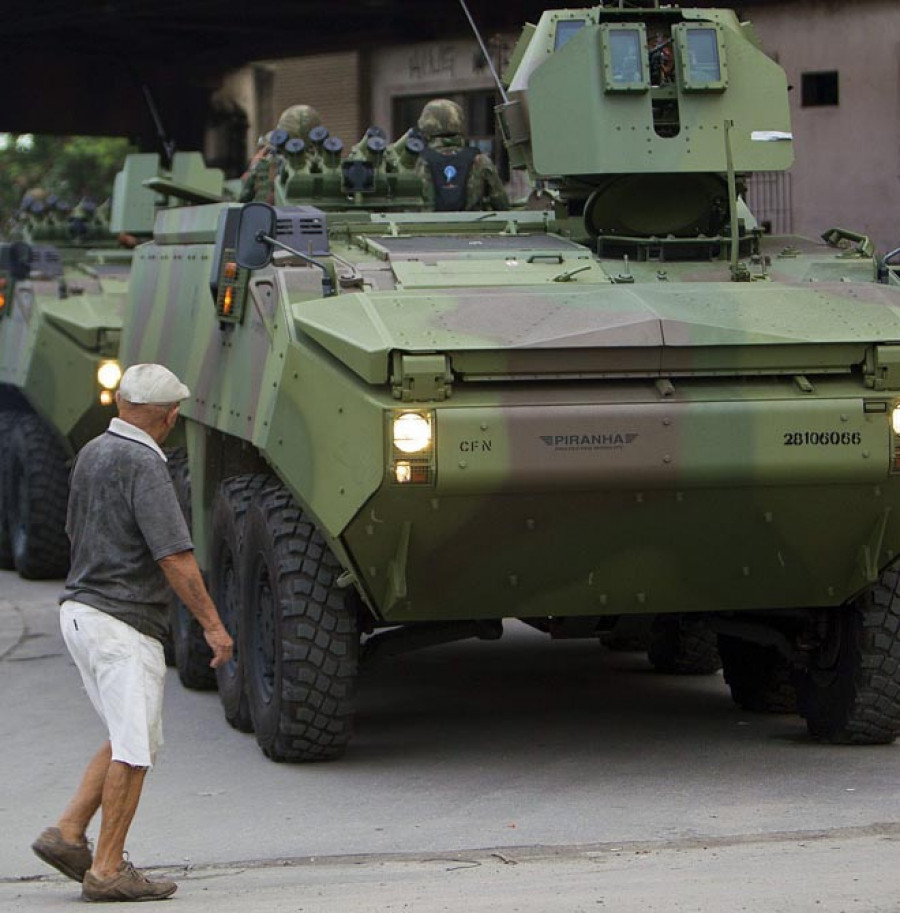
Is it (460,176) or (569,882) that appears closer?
(569,882)

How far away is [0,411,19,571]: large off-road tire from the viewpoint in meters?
14.7

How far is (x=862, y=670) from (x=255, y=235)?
264 centimetres

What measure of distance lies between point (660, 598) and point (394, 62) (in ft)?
58.7

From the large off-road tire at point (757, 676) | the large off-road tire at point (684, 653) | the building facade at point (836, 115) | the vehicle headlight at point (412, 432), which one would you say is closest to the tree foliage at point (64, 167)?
the building facade at point (836, 115)

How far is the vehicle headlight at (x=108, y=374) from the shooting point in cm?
1345

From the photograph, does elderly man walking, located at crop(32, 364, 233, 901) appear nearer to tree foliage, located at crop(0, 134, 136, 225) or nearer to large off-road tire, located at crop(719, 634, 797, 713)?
large off-road tire, located at crop(719, 634, 797, 713)

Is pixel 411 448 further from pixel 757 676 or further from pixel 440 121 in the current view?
pixel 440 121

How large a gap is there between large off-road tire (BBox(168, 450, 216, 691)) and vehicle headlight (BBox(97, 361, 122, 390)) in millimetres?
3133

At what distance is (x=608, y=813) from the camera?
24.1 feet

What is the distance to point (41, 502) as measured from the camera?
14.0m

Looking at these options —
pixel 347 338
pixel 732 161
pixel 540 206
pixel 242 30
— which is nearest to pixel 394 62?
pixel 242 30

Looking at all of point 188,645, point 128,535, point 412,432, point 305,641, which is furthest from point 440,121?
point 128,535

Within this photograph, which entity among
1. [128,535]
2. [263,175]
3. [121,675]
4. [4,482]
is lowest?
[4,482]

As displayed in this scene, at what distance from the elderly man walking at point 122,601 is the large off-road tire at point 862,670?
8.65ft
